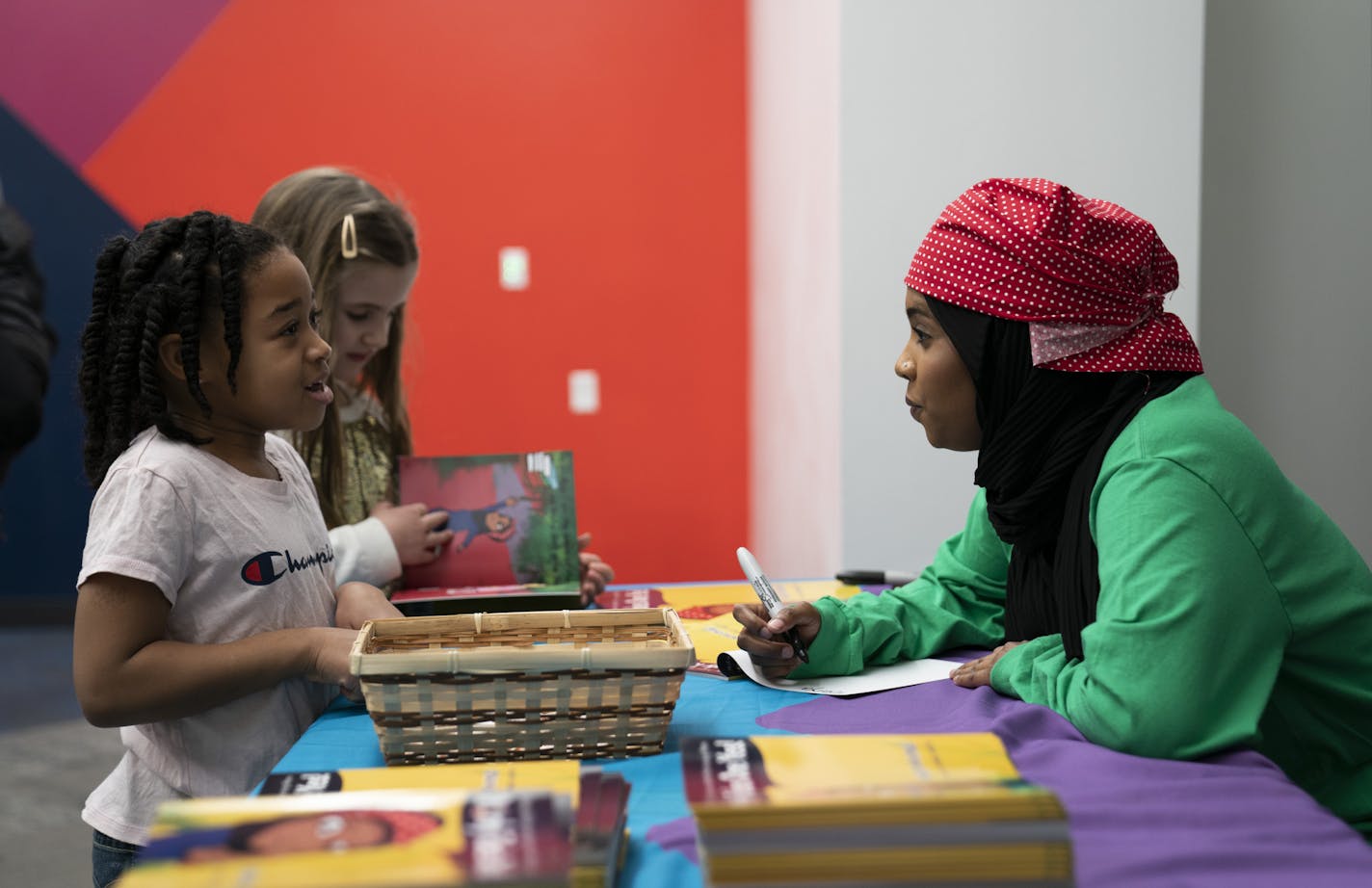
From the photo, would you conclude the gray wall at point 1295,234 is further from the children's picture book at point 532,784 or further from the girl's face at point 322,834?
the girl's face at point 322,834

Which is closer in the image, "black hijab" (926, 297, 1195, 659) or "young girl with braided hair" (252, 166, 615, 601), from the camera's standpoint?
"black hijab" (926, 297, 1195, 659)

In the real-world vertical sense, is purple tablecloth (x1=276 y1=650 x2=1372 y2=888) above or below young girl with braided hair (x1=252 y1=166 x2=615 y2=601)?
below

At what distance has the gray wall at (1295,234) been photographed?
2.41 m

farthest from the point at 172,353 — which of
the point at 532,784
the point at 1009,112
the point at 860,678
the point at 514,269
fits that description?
the point at 514,269

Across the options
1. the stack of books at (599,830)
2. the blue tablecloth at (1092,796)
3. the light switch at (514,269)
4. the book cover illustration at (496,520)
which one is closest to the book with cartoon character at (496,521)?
the book cover illustration at (496,520)

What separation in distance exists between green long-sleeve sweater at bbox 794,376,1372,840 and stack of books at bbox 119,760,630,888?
18.8 inches

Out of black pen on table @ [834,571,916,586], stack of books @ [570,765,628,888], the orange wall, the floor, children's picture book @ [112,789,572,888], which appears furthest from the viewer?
the orange wall

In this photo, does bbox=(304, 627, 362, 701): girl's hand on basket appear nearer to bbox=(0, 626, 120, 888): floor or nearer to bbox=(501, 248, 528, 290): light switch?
bbox=(0, 626, 120, 888): floor

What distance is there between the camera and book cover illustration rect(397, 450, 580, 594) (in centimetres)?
166

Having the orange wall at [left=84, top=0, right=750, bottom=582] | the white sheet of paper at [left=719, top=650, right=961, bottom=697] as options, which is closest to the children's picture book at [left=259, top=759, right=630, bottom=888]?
the white sheet of paper at [left=719, top=650, right=961, bottom=697]

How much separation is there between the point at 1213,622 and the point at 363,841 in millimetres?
718

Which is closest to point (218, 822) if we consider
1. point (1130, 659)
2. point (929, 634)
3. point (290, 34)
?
point (1130, 659)

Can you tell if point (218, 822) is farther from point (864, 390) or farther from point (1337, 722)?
point (864, 390)

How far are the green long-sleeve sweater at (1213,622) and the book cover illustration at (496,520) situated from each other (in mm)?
705
